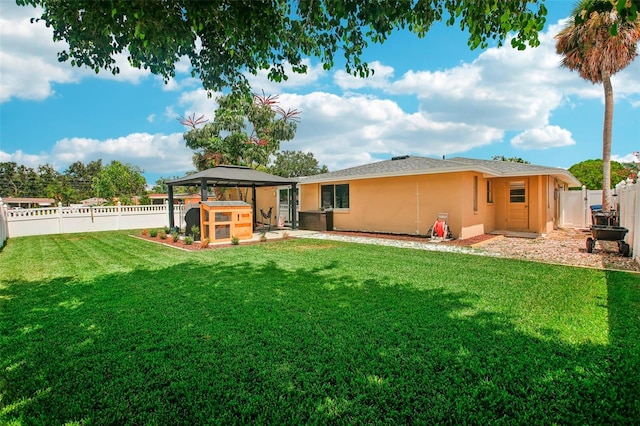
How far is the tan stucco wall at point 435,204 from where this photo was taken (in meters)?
10.9

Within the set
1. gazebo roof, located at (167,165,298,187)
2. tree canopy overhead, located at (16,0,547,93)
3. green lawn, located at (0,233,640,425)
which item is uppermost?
tree canopy overhead, located at (16,0,547,93)

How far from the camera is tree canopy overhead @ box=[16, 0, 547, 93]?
311 centimetres

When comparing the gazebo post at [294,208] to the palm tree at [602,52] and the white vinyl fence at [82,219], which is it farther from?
the palm tree at [602,52]

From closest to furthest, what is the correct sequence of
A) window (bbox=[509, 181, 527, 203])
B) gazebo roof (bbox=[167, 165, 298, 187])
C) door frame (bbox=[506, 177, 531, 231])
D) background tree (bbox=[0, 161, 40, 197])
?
gazebo roof (bbox=[167, 165, 298, 187]), door frame (bbox=[506, 177, 531, 231]), window (bbox=[509, 181, 527, 203]), background tree (bbox=[0, 161, 40, 197])

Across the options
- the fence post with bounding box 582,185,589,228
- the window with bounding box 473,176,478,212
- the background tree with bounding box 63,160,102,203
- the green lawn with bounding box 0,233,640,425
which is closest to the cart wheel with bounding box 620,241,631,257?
the green lawn with bounding box 0,233,640,425

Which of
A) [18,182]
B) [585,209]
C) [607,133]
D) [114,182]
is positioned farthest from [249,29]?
[18,182]

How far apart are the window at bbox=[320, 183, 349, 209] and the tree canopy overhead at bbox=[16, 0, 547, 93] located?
10223mm

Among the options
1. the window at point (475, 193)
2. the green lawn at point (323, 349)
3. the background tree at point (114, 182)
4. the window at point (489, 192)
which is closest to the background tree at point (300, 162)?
the background tree at point (114, 182)

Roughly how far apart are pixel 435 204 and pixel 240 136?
18327 millimetres

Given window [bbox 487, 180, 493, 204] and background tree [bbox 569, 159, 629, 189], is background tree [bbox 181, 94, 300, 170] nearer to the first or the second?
window [bbox 487, 180, 493, 204]

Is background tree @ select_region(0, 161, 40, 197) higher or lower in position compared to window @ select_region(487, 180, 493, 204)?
higher

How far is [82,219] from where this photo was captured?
51.0 feet

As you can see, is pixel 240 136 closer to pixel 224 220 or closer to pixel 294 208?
pixel 294 208

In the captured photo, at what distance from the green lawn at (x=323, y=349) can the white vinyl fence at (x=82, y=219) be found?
1119cm
